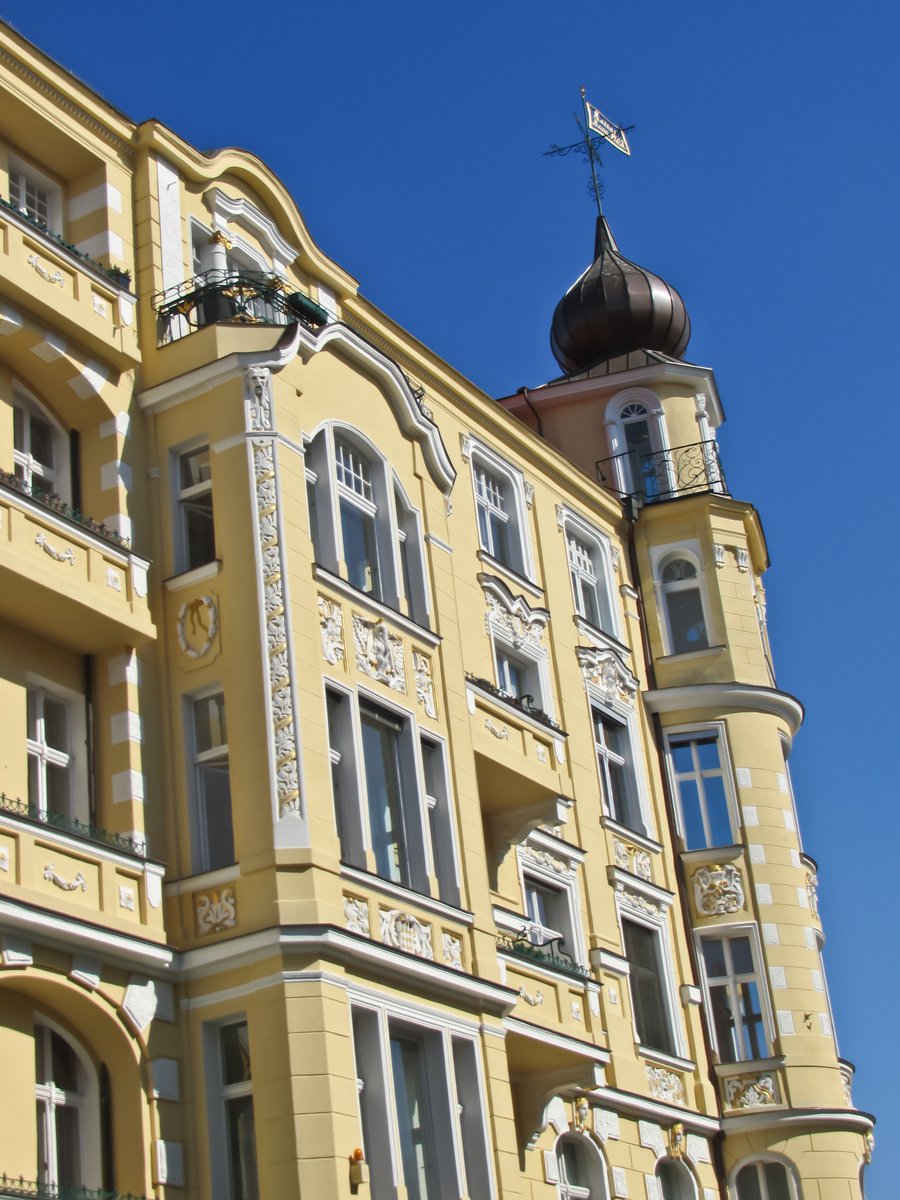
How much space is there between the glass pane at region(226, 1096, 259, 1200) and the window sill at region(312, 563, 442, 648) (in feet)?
17.8

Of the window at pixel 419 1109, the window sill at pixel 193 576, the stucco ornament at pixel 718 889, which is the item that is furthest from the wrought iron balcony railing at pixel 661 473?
the window at pixel 419 1109

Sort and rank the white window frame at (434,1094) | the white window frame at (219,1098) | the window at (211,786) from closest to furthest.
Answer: the white window frame at (219,1098), the white window frame at (434,1094), the window at (211,786)

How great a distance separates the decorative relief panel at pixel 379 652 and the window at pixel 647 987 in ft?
25.9

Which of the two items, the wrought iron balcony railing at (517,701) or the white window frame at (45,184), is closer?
the white window frame at (45,184)

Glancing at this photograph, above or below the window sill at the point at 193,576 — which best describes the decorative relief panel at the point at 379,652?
below

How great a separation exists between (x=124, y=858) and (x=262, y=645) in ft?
8.28

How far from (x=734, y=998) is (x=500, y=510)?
26.2ft

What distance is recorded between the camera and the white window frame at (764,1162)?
27.4m

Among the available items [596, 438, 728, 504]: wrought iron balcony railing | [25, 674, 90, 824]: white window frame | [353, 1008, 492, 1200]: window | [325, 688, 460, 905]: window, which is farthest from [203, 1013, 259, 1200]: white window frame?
[596, 438, 728, 504]: wrought iron balcony railing

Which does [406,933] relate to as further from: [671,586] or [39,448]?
[671,586]

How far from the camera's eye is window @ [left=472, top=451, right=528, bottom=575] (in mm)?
28531

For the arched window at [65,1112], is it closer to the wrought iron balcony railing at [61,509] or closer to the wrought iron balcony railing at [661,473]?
the wrought iron balcony railing at [61,509]

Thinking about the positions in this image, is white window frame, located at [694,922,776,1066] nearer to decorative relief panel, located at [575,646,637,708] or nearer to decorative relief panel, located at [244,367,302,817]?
decorative relief panel, located at [575,646,637,708]

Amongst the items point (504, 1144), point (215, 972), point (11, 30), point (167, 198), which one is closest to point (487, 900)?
point (504, 1144)
